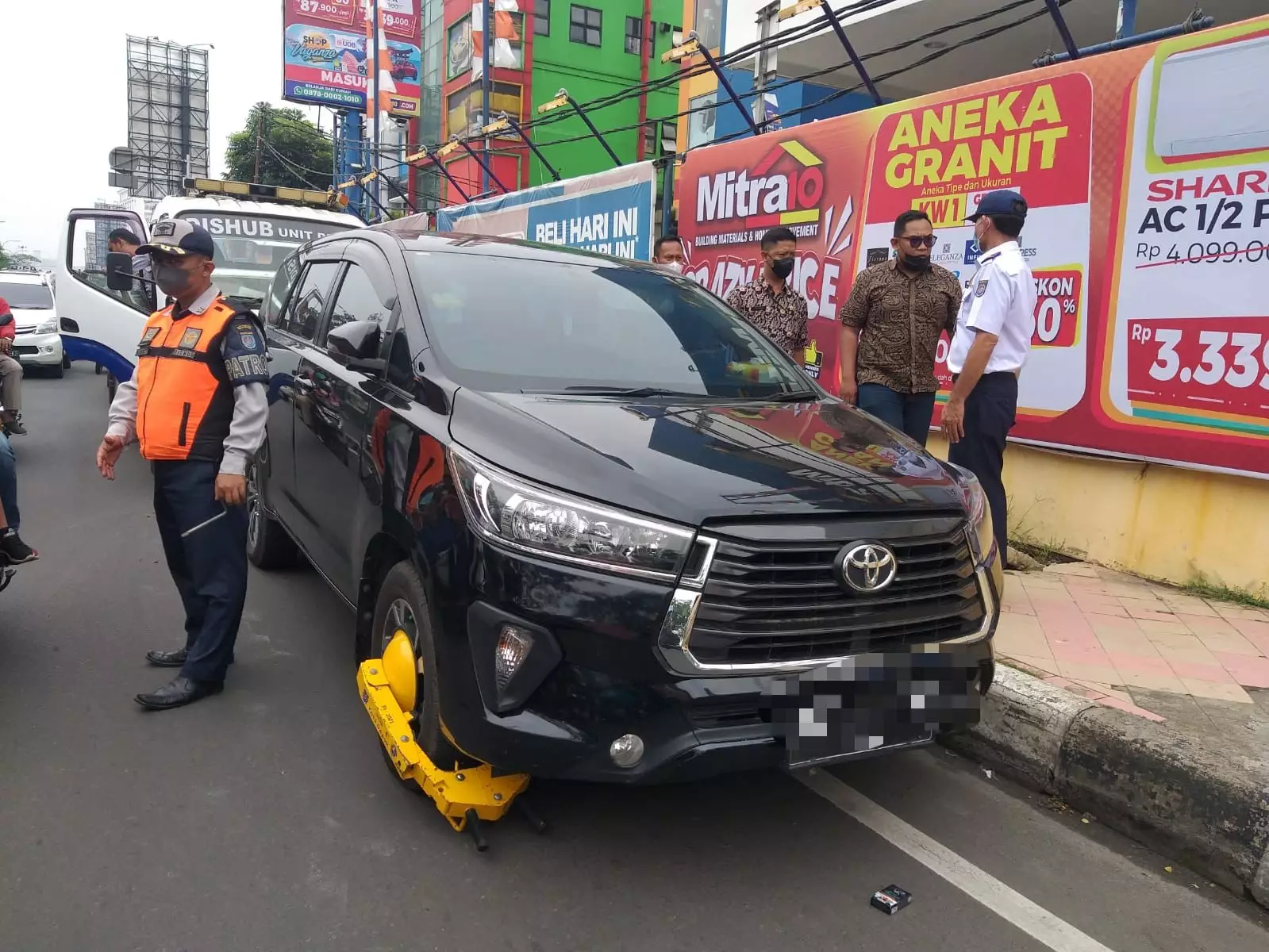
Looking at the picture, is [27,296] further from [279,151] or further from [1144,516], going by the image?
[279,151]

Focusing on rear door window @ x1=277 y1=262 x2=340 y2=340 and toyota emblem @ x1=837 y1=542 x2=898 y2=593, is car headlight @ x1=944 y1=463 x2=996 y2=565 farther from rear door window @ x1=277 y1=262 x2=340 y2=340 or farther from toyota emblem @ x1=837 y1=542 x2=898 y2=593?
rear door window @ x1=277 y1=262 x2=340 y2=340

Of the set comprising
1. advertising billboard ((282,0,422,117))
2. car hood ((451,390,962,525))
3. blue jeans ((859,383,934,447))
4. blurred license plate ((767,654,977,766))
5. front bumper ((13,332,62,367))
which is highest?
advertising billboard ((282,0,422,117))

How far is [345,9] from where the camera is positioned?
1371 inches

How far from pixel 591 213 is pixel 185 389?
721 cm

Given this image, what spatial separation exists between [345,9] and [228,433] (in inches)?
1449

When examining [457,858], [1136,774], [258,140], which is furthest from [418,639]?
[258,140]

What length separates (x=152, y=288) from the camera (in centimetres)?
819

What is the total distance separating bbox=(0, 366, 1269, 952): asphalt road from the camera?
2369 millimetres

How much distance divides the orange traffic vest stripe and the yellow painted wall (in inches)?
179

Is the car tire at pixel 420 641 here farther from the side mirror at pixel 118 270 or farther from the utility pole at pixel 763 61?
the utility pole at pixel 763 61

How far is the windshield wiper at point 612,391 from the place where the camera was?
304 cm

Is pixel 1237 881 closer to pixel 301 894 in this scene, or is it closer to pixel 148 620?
pixel 301 894

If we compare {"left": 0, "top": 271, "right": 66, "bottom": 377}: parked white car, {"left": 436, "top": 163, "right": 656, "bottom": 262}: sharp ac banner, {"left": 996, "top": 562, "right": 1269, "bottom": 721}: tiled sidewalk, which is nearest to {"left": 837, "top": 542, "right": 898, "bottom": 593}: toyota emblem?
{"left": 996, "top": 562, "right": 1269, "bottom": 721}: tiled sidewalk

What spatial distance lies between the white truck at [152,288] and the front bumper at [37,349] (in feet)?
22.8
